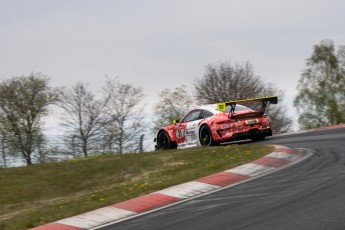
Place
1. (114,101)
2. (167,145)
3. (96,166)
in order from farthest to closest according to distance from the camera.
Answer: (114,101), (167,145), (96,166)

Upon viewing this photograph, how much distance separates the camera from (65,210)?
8.12 meters

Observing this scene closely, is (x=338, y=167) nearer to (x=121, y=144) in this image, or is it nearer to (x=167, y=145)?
(x=167, y=145)

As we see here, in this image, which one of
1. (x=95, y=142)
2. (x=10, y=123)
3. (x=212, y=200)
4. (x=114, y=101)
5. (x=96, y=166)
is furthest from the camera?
(x=114, y=101)

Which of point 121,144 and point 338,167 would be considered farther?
point 121,144

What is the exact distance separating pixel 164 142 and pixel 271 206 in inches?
412

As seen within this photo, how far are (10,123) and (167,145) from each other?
86.9 feet

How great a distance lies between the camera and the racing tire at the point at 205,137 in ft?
48.0

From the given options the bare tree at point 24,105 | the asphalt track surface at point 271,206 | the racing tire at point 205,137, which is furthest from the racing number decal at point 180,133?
the bare tree at point 24,105

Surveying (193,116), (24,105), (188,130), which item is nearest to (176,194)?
(188,130)

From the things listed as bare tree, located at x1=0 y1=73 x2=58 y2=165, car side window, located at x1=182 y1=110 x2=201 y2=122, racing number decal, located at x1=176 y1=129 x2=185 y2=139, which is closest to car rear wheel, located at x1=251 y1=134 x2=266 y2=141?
car side window, located at x1=182 y1=110 x2=201 y2=122

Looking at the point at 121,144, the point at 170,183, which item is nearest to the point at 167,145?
the point at 170,183

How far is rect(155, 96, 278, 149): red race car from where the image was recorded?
1430cm

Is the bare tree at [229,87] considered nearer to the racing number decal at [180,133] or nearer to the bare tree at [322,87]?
the bare tree at [322,87]

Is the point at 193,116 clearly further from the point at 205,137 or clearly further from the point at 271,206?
the point at 271,206
